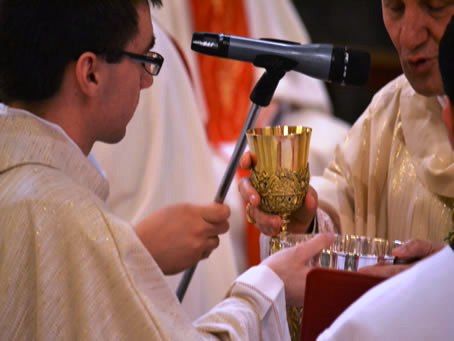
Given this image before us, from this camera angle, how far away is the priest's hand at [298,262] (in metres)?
2.22

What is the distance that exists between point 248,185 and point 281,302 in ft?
1.09

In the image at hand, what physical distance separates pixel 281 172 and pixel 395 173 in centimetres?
49

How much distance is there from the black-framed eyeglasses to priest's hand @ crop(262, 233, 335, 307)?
54 cm

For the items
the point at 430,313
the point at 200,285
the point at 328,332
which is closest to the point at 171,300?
the point at 328,332

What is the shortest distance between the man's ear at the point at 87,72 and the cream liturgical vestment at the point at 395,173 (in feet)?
2.65

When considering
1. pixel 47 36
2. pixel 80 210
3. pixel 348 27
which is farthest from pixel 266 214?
pixel 348 27

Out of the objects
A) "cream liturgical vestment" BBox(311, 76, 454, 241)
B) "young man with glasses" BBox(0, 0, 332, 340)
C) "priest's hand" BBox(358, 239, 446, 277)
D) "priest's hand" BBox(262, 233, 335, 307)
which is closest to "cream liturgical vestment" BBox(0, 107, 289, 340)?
"young man with glasses" BBox(0, 0, 332, 340)

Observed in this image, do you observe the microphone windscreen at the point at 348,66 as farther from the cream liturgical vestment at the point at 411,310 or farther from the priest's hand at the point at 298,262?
the cream liturgical vestment at the point at 411,310

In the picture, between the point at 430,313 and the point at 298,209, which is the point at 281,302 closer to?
the point at 298,209

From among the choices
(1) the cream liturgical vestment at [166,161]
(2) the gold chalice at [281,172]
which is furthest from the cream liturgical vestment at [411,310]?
(1) the cream liturgical vestment at [166,161]

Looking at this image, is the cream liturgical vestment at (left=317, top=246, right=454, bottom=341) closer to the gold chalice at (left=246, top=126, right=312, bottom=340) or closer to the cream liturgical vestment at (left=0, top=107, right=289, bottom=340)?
the cream liturgical vestment at (left=0, top=107, right=289, bottom=340)

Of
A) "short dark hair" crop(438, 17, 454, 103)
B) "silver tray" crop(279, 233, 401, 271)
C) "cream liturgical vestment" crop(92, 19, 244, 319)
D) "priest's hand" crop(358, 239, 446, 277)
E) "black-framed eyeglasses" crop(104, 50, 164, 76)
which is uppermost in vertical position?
"short dark hair" crop(438, 17, 454, 103)

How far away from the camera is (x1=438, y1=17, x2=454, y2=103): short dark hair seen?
152 centimetres

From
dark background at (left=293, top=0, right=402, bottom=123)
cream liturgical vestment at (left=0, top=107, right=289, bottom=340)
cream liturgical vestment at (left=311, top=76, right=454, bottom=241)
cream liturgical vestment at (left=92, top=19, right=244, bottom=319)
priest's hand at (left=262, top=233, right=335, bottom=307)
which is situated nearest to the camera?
cream liturgical vestment at (left=0, top=107, right=289, bottom=340)
